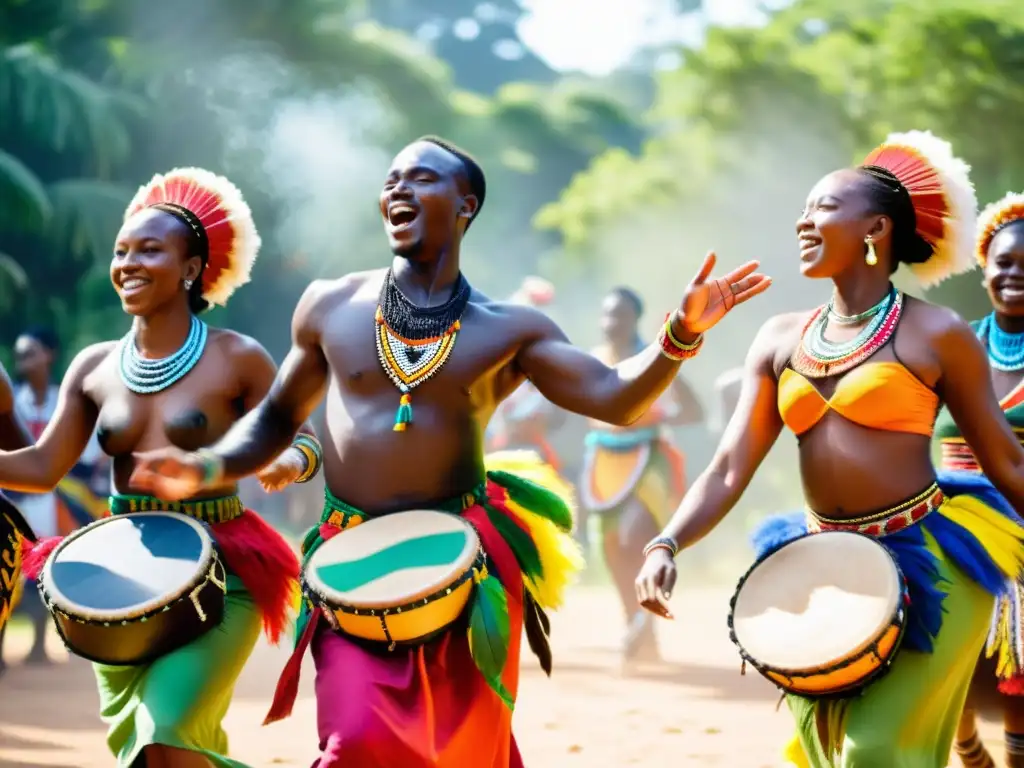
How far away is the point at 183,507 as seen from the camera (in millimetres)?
4992

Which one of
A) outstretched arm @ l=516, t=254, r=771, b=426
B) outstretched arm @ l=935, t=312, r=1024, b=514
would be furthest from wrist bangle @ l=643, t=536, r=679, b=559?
outstretched arm @ l=935, t=312, r=1024, b=514

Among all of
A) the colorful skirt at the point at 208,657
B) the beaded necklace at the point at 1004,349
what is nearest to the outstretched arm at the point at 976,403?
the beaded necklace at the point at 1004,349

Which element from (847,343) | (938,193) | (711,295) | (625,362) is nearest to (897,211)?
(938,193)

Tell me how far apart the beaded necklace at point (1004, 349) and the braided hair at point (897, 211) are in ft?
4.32

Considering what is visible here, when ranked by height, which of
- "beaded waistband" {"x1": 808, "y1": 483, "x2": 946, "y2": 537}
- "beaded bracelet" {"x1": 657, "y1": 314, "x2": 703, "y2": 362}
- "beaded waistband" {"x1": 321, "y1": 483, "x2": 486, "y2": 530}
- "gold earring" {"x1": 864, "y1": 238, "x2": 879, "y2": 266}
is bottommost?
"beaded waistband" {"x1": 321, "y1": 483, "x2": 486, "y2": 530}

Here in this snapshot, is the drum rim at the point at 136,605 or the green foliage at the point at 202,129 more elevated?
the drum rim at the point at 136,605

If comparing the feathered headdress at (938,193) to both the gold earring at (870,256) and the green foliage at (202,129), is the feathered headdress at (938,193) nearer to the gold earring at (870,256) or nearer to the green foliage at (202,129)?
the gold earring at (870,256)

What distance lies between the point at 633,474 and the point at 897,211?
5510mm

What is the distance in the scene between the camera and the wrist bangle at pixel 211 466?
4.26 m

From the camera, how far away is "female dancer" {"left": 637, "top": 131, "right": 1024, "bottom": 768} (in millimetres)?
4156

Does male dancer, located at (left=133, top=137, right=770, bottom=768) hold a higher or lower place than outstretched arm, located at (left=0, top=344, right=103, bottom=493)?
higher

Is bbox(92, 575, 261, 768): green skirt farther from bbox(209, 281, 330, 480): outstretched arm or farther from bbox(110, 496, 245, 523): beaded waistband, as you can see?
bbox(209, 281, 330, 480): outstretched arm

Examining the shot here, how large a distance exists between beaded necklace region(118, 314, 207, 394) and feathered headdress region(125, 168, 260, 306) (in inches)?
14.0

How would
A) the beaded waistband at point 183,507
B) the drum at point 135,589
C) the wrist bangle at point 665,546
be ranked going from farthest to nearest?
1. the beaded waistband at point 183,507
2. the drum at point 135,589
3. the wrist bangle at point 665,546
